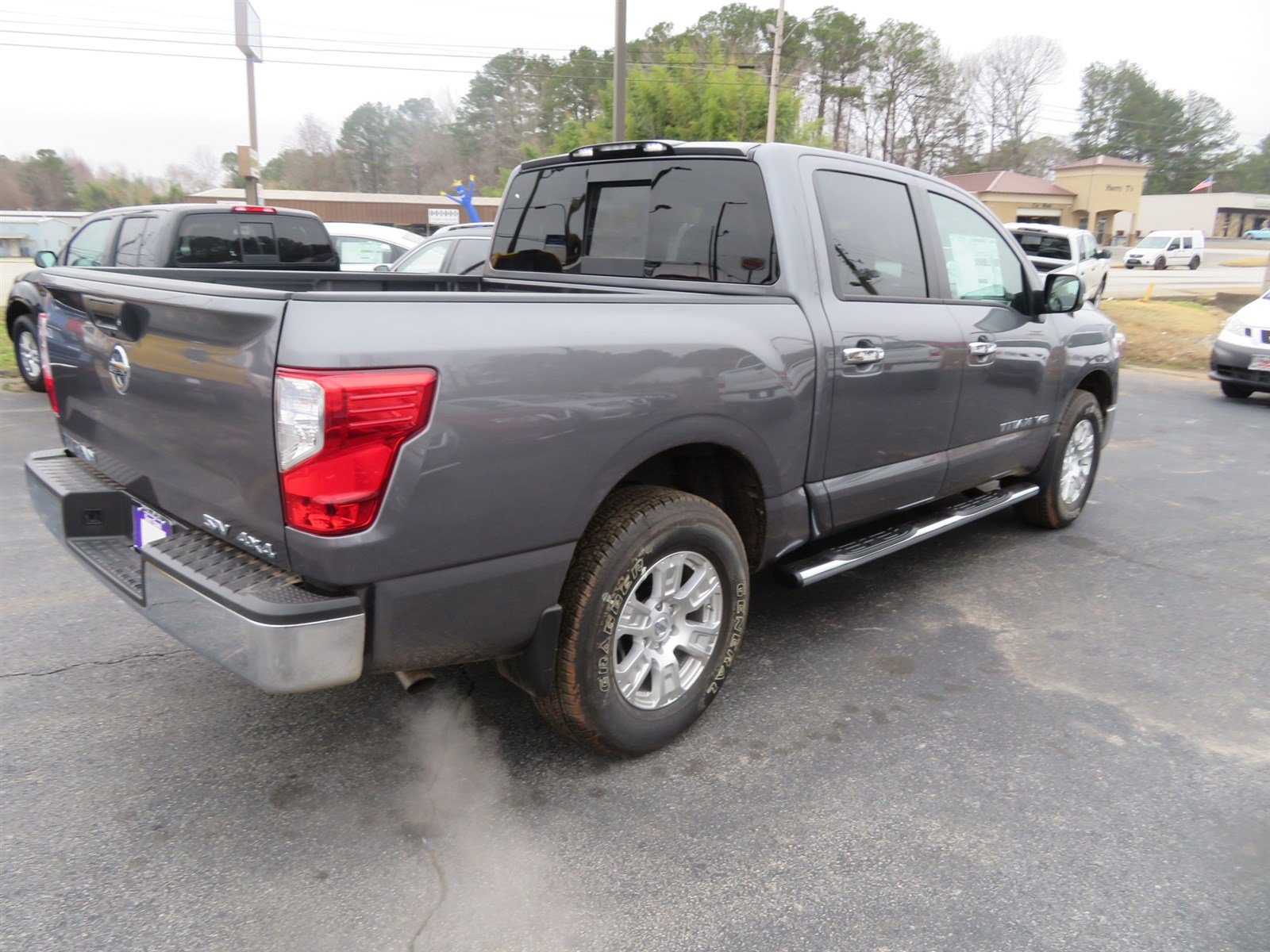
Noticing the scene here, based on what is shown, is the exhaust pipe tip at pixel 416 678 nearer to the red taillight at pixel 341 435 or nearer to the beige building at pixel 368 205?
the red taillight at pixel 341 435

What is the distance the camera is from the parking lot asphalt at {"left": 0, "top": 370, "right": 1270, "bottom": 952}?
2244 millimetres

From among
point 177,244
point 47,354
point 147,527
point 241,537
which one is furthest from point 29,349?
point 241,537

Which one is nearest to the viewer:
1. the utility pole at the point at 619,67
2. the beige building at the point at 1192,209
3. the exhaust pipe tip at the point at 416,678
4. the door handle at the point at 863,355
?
the exhaust pipe tip at the point at 416,678

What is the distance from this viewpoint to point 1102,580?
4.76m

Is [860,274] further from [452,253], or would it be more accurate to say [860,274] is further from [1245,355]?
[1245,355]

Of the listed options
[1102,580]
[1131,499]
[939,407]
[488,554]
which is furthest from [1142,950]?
[1131,499]

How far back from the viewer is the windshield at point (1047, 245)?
696 inches

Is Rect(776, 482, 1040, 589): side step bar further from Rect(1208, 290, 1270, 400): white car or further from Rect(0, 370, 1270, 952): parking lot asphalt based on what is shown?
Rect(1208, 290, 1270, 400): white car

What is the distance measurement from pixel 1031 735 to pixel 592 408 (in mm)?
2003

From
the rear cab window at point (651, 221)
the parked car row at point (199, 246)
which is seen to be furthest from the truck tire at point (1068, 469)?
the parked car row at point (199, 246)

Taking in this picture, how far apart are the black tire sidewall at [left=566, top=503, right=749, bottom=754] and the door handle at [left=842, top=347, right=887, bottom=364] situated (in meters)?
0.87

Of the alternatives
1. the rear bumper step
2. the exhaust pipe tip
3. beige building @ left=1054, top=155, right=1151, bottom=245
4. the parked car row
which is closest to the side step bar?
the exhaust pipe tip

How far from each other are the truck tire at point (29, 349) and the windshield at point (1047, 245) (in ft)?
53.7

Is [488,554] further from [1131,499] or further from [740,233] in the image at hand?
[1131,499]
